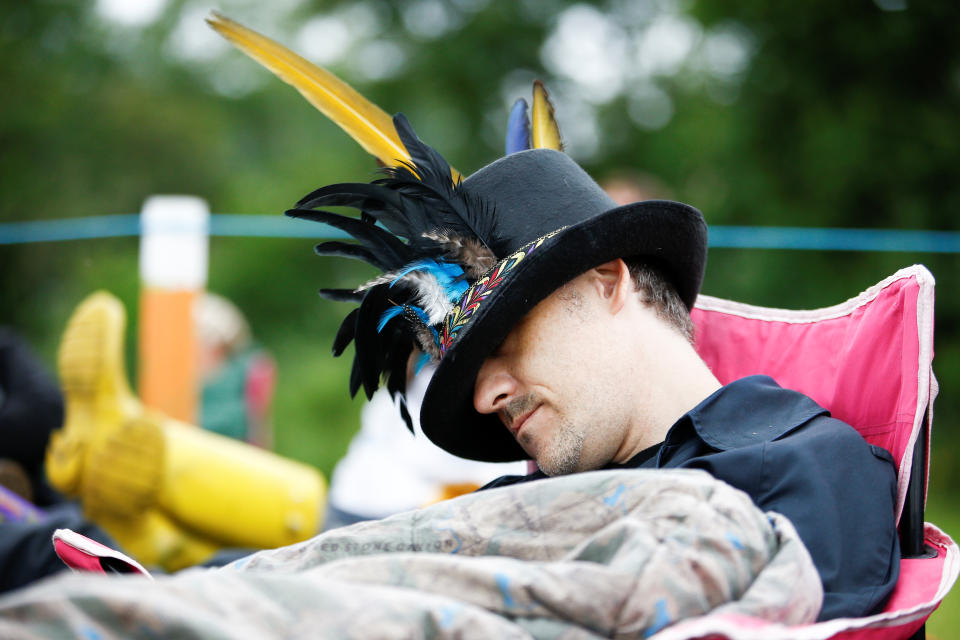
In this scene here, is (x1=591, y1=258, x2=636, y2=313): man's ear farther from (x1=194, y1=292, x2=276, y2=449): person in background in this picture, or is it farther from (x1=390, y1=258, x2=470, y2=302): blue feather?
(x1=194, y1=292, x2=276, y2=449): person in background

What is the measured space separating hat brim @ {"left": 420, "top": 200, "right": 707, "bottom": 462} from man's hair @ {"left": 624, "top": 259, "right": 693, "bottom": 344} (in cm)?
2

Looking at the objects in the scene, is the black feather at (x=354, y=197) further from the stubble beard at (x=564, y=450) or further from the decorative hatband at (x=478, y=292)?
the stubble beard at (x=564, y=450)

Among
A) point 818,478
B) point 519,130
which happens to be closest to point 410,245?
point 519,130

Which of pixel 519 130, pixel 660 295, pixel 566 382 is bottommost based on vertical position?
pixel 566 382

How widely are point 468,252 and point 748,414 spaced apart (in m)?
0.48

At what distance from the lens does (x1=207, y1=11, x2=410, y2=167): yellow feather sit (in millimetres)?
1760

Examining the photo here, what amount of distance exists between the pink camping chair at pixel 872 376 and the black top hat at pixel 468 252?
0.66 feet

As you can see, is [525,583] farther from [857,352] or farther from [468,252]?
[857,352]

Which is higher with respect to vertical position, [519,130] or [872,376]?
[519,130]

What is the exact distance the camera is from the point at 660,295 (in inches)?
61.9

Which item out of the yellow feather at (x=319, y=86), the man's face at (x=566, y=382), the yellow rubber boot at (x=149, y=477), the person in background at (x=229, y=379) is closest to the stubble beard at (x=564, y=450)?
Answer: the man's face at (x=566, y=382)

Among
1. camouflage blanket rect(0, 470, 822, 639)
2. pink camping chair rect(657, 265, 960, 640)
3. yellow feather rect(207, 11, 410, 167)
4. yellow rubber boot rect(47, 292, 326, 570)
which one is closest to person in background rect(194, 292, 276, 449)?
yellow rubber boot rect(47, 292, 326, 570)

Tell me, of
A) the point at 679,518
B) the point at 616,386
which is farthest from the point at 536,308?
the point at 679,518

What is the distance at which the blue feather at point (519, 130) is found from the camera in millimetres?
1876
